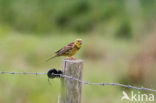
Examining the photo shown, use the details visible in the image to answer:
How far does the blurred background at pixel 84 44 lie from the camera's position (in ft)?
29.5

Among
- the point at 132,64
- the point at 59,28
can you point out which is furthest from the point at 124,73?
the point at 59,28

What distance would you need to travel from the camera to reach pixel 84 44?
41.7ft

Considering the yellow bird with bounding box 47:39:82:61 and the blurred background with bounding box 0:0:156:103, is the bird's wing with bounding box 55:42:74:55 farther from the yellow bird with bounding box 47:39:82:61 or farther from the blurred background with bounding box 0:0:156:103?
the blurred background with bounding box 0:0:156:103

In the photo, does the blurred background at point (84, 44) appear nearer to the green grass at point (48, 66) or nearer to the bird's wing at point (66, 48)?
the green grass at point (48, 66)

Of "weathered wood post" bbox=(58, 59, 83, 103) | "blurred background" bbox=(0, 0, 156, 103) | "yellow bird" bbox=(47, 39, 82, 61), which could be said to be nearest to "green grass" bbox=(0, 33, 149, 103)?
"blurred background" bbox=(0, 0, 156, 103)

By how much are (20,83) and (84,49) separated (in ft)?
11.0

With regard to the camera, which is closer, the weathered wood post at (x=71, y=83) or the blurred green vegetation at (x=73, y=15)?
the weathered wood post at (x=71, y=83)

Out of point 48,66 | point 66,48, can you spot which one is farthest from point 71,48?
point 48,66

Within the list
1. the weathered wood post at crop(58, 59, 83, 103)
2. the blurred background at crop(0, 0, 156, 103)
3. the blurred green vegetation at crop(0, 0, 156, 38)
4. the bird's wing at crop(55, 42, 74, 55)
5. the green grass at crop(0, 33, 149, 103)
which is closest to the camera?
the weathered wood post at crop(58, 59, 83, 103)

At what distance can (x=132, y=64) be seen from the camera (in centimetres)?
1052

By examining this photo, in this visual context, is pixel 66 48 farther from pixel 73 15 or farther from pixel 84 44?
pixel 73 15

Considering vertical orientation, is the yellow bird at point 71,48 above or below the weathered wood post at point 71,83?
above

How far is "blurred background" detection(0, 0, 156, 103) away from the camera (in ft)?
29.5

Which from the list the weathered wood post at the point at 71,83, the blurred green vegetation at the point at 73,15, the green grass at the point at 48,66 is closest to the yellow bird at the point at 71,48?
the weathered wood post at the point at 71,83
